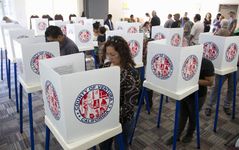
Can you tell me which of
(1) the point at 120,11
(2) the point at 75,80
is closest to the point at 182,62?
(2) the point at 75,80

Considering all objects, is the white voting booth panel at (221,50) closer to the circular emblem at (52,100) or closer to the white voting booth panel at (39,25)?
the circular emblem at (52,100)

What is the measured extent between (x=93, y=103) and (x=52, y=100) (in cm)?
21

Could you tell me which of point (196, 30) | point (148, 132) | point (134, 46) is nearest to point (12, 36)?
point (134, 46)

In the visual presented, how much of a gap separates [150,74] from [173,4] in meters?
9.02

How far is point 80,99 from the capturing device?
3.32 feet

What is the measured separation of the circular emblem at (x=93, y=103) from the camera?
102cm

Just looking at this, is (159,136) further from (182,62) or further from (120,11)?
(120,11)

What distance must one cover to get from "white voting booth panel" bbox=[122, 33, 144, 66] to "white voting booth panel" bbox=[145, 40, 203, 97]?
735mm

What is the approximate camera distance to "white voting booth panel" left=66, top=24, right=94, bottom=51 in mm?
3365

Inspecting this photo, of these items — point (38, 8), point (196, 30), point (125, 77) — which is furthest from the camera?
point (38, 8)

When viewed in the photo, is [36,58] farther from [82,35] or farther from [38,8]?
[38,8]

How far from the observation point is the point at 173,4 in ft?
32.8

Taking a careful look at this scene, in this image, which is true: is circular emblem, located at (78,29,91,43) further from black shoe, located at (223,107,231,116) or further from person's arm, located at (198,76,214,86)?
black shoe, located at (223,107,231,116)

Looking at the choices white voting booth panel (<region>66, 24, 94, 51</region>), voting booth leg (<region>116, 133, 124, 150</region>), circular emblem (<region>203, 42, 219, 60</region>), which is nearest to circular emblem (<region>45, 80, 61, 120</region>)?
voting booth leg (<region>116, 133, 124, 150</region>)
